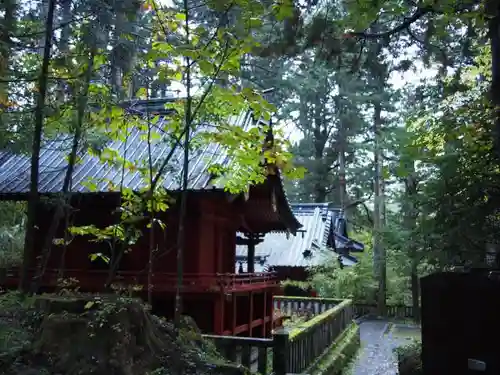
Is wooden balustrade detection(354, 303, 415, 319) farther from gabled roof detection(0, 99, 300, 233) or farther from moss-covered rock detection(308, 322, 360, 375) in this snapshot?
gabled roof detection(0, 99, 300, 233)

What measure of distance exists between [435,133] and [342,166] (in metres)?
28.7

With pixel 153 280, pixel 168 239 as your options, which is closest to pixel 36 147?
pixel 153 280

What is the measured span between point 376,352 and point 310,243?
13.7 meters

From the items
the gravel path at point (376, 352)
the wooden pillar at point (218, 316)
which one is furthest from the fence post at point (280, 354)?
the gravel path at point (376, 352)

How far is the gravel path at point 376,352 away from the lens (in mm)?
12050

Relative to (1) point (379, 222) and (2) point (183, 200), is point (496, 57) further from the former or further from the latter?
(1) point (379, 222)

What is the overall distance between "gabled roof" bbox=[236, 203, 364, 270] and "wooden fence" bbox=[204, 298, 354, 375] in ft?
43.2

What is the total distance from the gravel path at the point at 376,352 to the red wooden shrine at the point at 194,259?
3.18 m

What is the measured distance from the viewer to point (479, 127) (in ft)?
22.1

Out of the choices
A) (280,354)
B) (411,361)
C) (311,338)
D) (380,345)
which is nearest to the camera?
(280,354)

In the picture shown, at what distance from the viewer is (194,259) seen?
11.5 metres

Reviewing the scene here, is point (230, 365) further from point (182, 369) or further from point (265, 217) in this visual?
point (265, 217)

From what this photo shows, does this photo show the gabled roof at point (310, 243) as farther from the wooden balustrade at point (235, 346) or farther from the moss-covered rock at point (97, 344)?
the moss-covered rock at point (97, 344)

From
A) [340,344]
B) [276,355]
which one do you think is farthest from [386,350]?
[276,355]
